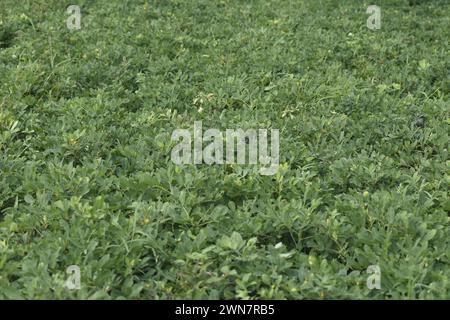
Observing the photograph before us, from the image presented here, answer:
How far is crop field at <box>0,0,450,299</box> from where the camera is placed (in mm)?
3215

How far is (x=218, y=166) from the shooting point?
4426mm

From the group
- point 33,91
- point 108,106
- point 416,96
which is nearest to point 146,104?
point 108,106

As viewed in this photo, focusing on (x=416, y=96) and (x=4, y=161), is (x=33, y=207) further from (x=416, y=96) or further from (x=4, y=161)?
(x=416, y=96)

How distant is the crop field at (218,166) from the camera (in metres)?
3.21

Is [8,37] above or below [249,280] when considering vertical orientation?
above

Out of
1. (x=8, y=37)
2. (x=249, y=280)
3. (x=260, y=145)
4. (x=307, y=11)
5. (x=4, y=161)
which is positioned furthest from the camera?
(x=307, y=11)

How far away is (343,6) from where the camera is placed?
10.2 m

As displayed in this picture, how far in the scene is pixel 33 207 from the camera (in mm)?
3750

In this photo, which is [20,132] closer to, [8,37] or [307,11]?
[8,37]

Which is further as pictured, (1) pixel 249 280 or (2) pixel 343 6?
(2) pixel 343 6

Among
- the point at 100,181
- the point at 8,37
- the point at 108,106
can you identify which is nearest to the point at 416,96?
the point at 108,106

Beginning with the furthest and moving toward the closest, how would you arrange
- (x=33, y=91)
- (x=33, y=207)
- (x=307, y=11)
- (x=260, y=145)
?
(x=307, y=11) → (x=33, y=91) → (x=260, y=145) → (x=33, y=207)

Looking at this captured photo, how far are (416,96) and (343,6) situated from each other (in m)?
4.49

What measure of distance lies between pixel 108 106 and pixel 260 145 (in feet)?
5.20
